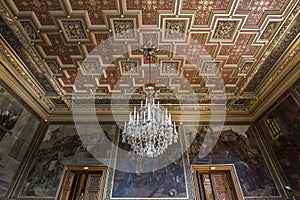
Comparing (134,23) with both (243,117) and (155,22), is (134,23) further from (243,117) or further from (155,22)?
(243,117)

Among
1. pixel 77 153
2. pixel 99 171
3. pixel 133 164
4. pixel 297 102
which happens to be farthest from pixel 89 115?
pixel 297 102

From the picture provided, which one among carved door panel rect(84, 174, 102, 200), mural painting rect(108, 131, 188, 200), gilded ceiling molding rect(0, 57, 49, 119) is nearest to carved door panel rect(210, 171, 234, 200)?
mural painting rect(108, 131, 188, 200)

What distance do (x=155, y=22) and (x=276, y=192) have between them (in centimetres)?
705

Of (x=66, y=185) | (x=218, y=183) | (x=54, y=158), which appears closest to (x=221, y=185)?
(x=218, y=183)

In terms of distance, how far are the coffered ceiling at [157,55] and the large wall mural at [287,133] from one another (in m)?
0.40

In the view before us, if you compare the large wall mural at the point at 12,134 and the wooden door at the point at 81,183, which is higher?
the large wall mural at the point at 12,134

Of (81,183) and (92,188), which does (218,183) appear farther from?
(81,183)

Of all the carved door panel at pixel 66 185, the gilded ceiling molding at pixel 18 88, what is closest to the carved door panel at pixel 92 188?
the carved door panel at pixel 66 185

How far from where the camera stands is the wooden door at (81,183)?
683cm

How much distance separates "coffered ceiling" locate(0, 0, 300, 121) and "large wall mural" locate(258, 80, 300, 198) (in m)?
0.40

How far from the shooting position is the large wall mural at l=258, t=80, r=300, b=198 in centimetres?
577

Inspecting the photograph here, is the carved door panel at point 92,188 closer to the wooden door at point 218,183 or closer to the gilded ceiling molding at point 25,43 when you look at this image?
the wooden door at point 218,183

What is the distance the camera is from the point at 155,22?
469 cm

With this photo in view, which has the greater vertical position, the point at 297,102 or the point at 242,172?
the point at 297,102
